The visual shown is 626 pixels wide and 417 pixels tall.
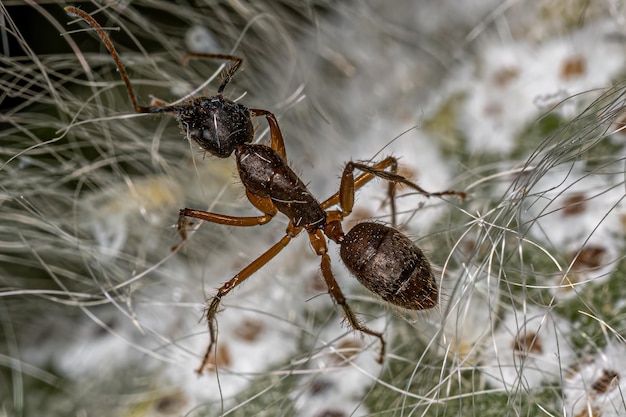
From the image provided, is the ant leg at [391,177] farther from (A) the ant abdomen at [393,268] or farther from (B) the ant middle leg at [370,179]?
(A) the ant abdomen at [393,268]

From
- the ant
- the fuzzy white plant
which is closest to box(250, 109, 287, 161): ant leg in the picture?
the ant

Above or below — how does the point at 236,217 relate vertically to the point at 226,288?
above

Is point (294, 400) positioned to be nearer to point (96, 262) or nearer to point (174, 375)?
point (174, 375)

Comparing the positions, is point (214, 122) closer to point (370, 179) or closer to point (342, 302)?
point (370, 179)

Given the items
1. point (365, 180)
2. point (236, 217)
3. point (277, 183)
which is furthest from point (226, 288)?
point (365, 180)

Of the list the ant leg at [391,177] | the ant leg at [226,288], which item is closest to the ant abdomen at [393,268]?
the ant leg at [391,177]

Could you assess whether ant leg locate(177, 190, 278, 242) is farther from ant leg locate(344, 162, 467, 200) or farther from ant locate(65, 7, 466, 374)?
ant leg locate(344, 162, 467, 200)
